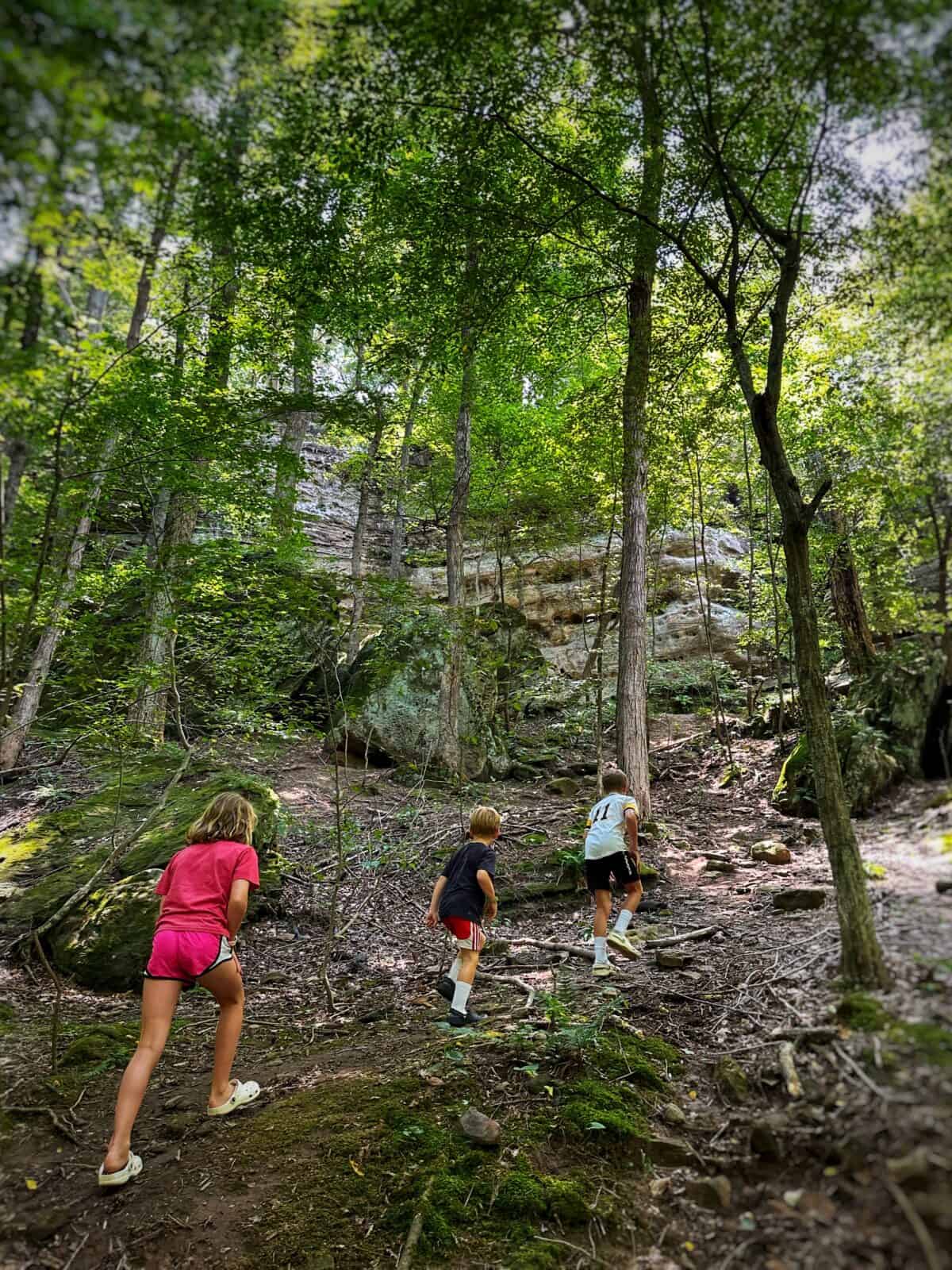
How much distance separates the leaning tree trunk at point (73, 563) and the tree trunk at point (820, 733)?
2837 mm

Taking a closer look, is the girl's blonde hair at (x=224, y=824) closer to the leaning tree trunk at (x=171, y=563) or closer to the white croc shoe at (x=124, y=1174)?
the white croc shoe at (x=124, y=1174)

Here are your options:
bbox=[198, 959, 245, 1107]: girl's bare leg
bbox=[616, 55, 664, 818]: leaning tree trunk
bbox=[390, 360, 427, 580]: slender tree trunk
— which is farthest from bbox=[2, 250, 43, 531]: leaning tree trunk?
bbox=[390, 360, 427, 580]: slender tree trunk

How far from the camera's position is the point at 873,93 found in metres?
2.50

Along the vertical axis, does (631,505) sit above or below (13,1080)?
above

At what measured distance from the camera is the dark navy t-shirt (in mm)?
4664

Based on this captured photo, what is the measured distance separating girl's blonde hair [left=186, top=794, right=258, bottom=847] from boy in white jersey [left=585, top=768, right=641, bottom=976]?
277cm

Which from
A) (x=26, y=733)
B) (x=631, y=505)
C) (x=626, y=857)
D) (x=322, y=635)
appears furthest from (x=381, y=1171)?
(x=26, y=733)

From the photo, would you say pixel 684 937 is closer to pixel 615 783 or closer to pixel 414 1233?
pixel 615 783

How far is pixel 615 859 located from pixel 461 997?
5.34 ft

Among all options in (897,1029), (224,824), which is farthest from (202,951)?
(897,1029)

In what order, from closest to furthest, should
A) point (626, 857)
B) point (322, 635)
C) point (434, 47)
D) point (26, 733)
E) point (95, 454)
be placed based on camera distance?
1. point (434, 47)
2. point (95, 454)
3. point (626, 857)
4. point (322, 635)
5. point (26, 733)

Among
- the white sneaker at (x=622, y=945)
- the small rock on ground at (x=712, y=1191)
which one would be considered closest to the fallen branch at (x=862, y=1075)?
the small rock on ground at (x=712, y=1191)

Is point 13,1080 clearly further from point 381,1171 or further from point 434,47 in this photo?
point 434,47

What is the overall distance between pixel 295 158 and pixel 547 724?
40.4ft
